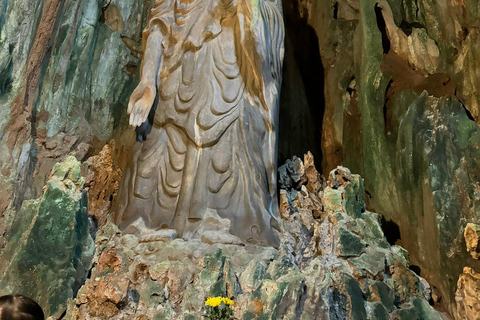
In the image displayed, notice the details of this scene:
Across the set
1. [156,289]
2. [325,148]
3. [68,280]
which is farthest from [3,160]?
[325,148]

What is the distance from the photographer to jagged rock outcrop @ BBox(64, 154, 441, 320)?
2896mm

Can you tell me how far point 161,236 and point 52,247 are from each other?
0.71m

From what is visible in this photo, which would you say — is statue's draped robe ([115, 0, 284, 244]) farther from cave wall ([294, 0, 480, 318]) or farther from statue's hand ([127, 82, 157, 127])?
cave wall ([294, 0, 480, 318])

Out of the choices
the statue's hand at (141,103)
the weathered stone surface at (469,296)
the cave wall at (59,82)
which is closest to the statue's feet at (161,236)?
the statue's hand at (141,103)

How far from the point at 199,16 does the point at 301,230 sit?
5.96ft

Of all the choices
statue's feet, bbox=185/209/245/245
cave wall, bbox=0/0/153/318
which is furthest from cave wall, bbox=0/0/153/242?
statue's feet, bbox=185/209/245/245

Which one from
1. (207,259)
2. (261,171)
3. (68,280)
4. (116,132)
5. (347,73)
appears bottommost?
(68,280)

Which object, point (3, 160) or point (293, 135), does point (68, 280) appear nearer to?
point (3, 160)

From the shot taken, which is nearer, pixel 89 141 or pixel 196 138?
pixel 196 138

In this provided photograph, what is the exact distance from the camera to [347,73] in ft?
18.0

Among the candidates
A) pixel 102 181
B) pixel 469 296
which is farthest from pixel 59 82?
pixel 469 296

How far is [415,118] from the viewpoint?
4469 mm

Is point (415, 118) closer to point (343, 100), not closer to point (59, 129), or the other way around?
point (343, 100)

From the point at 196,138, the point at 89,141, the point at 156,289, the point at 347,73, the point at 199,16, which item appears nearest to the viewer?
the point at 156,289
